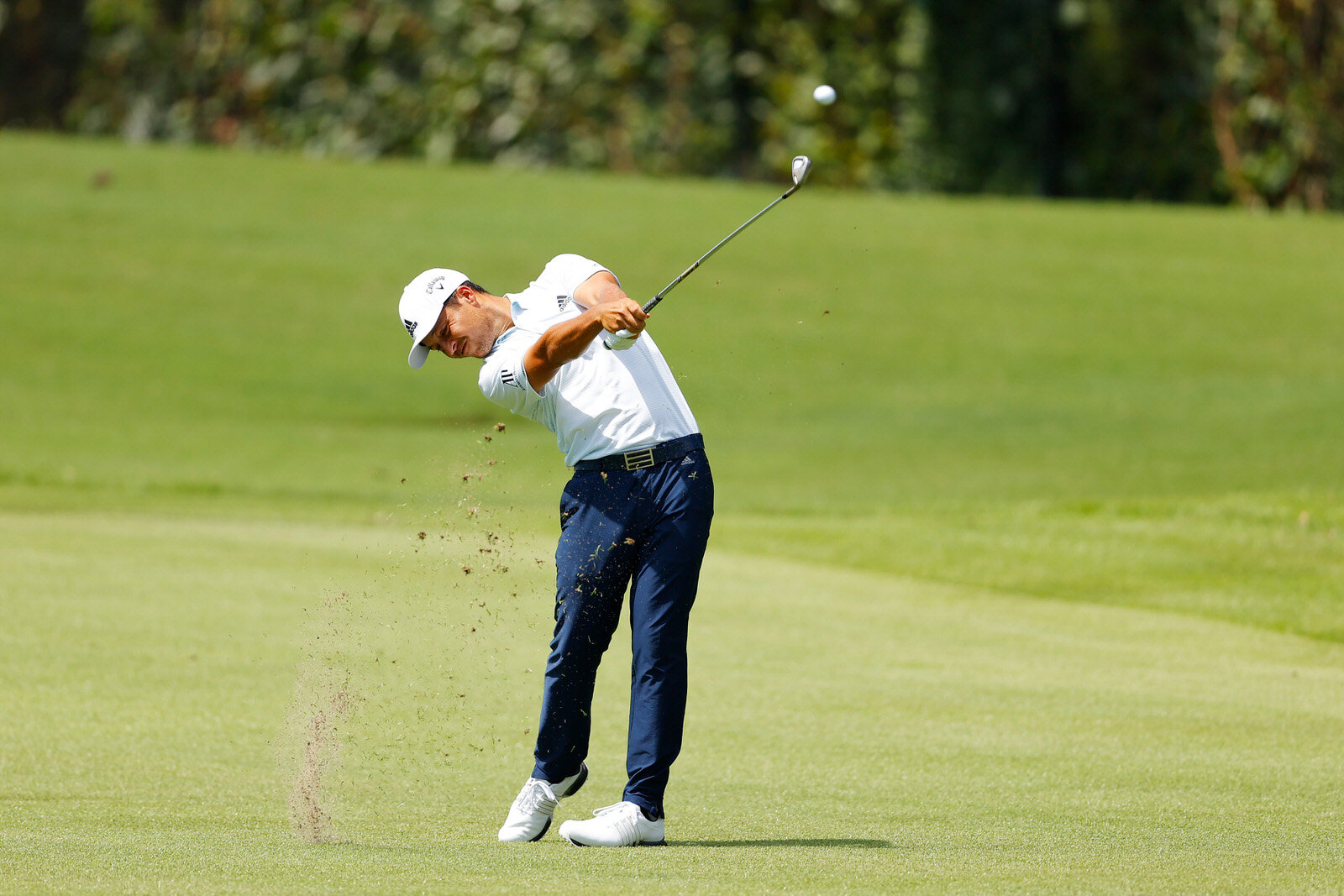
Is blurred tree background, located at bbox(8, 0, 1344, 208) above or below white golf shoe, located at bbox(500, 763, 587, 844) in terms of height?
below

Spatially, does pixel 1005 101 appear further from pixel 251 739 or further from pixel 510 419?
pixel 251 739

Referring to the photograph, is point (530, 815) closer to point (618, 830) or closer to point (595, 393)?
point (618, 830)

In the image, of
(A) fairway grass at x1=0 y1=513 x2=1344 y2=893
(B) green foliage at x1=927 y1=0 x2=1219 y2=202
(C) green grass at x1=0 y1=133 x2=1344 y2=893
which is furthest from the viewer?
(B) green foliage at x1=927 y1=0 x2=1219 y2=202

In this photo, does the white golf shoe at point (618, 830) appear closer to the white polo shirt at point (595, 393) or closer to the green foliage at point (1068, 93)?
the white polo shirt at point (595, 393)

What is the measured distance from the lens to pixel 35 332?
23891 mm

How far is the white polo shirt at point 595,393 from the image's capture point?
5223 millimetres

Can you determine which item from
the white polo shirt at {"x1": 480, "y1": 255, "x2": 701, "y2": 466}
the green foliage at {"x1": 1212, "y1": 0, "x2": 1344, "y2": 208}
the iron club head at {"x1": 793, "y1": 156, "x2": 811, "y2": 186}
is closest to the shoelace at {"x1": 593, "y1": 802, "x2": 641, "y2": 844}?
the white polo shirt at {"x1": 480, "y1": 255, "x2": 701, "y2": 466}

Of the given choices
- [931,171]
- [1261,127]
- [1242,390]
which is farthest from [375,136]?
[1242,390]

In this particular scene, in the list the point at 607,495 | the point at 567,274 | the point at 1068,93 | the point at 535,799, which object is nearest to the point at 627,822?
the point at 535,799

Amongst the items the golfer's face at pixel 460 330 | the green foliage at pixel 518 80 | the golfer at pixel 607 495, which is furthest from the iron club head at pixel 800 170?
the green foliage at pixel 518 80

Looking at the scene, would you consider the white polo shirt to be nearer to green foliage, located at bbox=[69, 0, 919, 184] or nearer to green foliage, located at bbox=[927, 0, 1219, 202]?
green foliage, located at bbox=[69, 0, 919, 184]

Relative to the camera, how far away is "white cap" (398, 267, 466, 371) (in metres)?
5.31

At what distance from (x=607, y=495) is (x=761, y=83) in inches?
1190

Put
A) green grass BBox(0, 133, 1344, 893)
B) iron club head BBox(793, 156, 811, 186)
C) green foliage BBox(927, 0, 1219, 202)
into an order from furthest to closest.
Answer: green foliage BBox(927, 0, 1219, 202)
green grass BBox(0, 133, 1344, 893)
iron club head BBox(793, 156, 811, 186)
